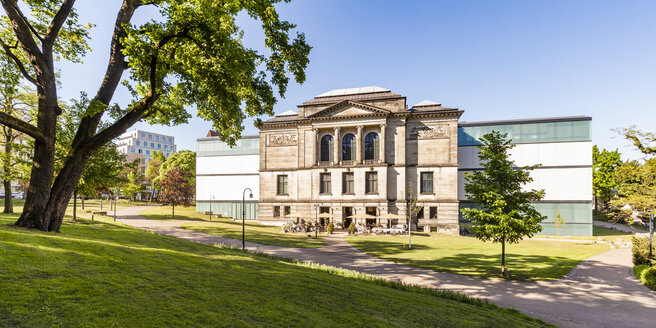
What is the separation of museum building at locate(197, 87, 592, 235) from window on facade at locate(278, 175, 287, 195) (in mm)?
240

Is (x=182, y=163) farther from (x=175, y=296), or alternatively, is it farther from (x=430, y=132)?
(x=175, y=296)

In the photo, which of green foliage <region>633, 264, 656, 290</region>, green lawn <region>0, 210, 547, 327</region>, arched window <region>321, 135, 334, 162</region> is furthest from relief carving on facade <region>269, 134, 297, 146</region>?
green foliage <region>633, 264, 656, 290</region>

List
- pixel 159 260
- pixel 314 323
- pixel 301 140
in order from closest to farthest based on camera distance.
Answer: pixel 314 323 → pixel 159 260 → pixel 301 140

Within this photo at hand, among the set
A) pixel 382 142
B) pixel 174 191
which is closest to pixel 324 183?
pixel 382 142

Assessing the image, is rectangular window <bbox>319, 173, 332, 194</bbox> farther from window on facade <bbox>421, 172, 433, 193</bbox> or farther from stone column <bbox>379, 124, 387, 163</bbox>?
window on facade <bbox>421, 172, 433, 193</bbox>

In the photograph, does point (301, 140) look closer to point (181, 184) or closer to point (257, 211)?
point (257, 211)

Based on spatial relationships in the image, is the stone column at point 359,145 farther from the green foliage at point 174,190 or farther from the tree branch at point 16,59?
the tree branch at point 16,59

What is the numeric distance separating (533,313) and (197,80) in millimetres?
16666

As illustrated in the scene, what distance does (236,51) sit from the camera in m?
11.2

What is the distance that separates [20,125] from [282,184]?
39354 mm

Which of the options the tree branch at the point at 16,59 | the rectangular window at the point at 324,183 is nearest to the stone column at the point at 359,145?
the rectangular window at the point at 324,183

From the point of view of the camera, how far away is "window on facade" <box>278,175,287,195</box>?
1944 inches

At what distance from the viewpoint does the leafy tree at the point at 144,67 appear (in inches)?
420

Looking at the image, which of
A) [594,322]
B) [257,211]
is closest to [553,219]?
[594,322]
